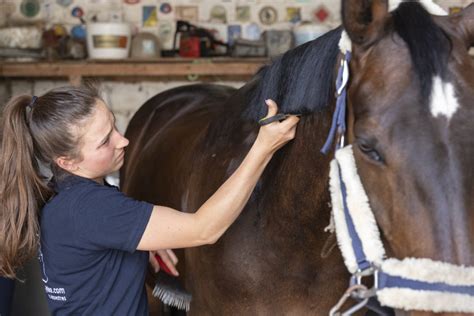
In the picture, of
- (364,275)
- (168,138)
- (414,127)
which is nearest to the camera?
(414,127)

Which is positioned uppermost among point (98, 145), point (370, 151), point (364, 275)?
point (370, 151)

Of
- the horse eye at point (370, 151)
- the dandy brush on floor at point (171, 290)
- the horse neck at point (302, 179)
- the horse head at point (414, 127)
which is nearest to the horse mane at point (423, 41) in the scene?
the horse head at point (414, 127)

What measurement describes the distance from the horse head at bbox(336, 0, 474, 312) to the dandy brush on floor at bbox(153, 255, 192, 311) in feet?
3.39

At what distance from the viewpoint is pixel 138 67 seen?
4.40 meters

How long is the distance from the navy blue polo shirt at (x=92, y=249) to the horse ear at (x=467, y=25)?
731 millimetres

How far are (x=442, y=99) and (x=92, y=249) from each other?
85 cm

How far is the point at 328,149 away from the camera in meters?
1.32

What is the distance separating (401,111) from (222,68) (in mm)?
3369

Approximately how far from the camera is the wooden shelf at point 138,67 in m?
4.39

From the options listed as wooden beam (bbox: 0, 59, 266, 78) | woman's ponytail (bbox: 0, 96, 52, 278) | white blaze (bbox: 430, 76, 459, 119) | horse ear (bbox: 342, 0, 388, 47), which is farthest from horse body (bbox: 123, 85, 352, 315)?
wooden beam (bbox: 0, 59, 266, 78)

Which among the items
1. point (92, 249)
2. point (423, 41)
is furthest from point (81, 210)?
point (423, 41)

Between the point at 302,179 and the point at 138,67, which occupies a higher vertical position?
the point at 302,179


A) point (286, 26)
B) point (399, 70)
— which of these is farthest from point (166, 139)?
point (286, 26)

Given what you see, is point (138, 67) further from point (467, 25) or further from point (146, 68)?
point (467, 25)
